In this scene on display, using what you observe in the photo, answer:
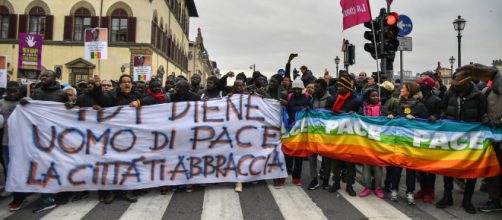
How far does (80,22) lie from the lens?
27.7 meters

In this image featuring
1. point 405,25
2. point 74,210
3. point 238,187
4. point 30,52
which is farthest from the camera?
point 30,52

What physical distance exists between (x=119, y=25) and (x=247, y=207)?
26677mm

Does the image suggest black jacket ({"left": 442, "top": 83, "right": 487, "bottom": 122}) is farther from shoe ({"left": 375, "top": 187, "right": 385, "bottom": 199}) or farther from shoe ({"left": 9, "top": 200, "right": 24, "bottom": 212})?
shoe ({"left": 9, "top": 200, "right": 24, "bottom": 212})

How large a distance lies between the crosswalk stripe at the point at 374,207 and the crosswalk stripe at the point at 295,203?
612 mm

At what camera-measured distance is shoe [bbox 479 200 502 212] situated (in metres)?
4.91

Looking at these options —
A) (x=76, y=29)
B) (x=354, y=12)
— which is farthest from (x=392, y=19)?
(x=76, y=29)

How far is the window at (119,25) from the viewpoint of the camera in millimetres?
27797

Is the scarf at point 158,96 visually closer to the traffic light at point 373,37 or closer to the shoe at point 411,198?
the shoe at point 411,198

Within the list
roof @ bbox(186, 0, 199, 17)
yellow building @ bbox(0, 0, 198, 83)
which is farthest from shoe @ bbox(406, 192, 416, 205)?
roof @ bbox(186, 0, 199, 17)

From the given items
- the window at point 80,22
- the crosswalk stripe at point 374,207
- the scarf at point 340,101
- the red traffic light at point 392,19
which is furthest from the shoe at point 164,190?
the window at point 80,22

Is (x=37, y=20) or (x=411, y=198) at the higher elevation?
Result: (x=37, y=20)

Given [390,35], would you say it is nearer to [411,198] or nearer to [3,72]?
[411,198]

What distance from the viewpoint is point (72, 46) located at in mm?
27562

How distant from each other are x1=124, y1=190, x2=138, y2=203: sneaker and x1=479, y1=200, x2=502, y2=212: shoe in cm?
503
